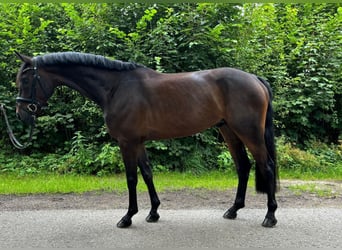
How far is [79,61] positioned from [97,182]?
2.94 m

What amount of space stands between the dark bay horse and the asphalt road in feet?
0.79

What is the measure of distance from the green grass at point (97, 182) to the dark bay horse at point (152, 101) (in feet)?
6.12

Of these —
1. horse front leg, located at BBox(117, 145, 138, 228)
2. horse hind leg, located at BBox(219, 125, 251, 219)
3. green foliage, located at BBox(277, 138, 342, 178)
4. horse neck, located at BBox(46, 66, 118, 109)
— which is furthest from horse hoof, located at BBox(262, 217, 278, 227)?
green foliage, located at BBox(277, 138, 342, 178)

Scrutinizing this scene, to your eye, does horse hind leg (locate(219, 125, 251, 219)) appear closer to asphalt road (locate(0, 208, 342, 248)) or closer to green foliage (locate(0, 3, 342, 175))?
asphalt road (locate(0, 208, 342, 248))

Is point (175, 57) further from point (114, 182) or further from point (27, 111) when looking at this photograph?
point (27, 111)

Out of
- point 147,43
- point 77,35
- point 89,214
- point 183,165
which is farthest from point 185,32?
point 89,214

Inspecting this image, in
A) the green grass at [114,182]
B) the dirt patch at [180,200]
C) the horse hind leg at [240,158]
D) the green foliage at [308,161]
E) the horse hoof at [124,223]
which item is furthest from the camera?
the green foliage at [308,161]

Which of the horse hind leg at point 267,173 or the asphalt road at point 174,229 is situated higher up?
the horse hind leg at point 267,173

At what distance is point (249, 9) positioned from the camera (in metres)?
8.55

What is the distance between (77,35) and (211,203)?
16.0 feet

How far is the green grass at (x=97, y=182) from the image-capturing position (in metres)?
6.02

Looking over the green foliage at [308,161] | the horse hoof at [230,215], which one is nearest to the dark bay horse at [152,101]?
the horse hoof at [230,215]

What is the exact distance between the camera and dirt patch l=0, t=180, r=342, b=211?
197 inches

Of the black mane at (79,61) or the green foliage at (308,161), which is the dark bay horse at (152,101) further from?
the green foliage at (308,161)
